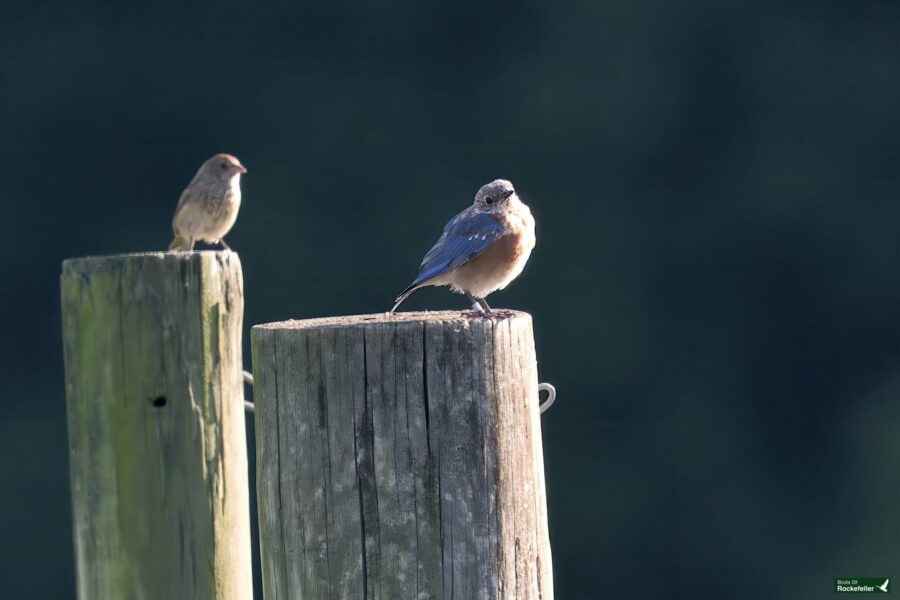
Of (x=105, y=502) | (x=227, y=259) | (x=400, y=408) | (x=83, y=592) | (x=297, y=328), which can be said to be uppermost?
(x=227, y=259)

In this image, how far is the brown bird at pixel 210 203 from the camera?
604 centimetres

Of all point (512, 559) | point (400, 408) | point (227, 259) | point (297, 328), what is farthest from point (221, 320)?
point (512, 559)

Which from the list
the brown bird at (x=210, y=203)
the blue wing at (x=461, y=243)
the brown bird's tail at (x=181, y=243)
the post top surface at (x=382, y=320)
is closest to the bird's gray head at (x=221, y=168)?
the brown bird at (x=210, y=203)

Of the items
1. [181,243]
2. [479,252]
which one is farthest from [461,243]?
[181,243]

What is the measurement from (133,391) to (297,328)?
435 millimetres

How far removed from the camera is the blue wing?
3990 millimetres

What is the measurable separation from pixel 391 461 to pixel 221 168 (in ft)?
13.7

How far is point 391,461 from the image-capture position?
2191mm

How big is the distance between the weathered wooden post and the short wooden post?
30 centimetres

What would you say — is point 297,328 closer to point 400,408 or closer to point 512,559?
point 400,408

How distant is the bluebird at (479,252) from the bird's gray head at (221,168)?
2214 mm

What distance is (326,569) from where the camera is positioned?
221 cm

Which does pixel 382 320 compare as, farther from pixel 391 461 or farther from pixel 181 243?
pixel 181 243

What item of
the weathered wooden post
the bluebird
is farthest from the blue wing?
the weathered wooden post
